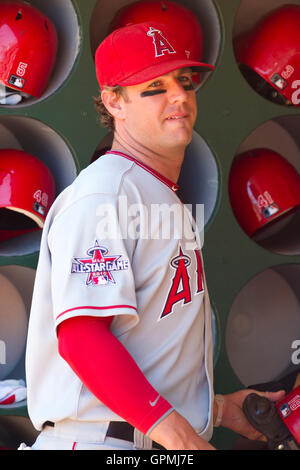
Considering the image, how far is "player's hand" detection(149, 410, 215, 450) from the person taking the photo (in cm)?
108

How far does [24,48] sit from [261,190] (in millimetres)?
931

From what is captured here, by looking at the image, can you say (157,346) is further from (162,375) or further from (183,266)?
(183,266)

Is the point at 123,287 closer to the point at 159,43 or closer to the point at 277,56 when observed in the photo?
the point at 159,43

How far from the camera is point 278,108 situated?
2145 millimetres

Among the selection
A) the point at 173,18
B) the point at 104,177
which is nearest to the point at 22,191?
the point at 173,18

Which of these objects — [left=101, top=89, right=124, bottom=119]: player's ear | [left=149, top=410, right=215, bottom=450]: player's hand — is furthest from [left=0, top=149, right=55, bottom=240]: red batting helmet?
[left=149, top=410, right=215, bottom=450]: player's hand

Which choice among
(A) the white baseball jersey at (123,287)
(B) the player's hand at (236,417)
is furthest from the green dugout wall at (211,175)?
(A) the white baseball jersey at (123,287)

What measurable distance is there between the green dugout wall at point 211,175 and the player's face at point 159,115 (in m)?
0.65

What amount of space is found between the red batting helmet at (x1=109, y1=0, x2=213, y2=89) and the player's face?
2.36 ft

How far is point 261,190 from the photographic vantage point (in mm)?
2176

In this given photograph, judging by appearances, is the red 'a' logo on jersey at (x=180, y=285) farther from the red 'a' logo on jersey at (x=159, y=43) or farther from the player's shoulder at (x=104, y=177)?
the red 'a' logo on jersey at (x=159, y=43)

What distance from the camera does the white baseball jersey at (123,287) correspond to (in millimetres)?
1156

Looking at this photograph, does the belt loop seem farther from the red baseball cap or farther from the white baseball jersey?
the red baseball cap

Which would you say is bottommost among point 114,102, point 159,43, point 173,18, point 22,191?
point 22,191
